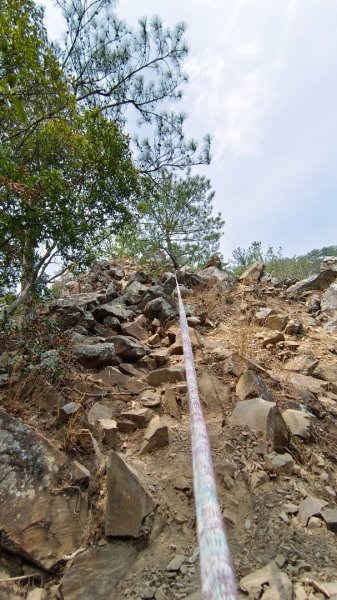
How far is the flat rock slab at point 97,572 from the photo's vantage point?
4.89 ft

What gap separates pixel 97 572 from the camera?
156 centimetres

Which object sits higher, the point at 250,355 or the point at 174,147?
the point at 174,147

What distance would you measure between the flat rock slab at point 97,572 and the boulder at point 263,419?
3.71 ft

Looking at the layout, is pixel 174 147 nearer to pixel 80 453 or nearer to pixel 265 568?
pixel 80 453

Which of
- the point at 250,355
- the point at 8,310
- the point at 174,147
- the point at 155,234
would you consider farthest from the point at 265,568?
the point at 155,234

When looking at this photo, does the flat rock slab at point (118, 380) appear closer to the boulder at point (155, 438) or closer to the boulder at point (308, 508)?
the boulder at point (155, 438)

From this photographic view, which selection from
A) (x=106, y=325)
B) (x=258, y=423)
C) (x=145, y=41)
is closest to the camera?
(x=258, y=423)

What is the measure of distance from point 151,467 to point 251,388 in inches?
42.2

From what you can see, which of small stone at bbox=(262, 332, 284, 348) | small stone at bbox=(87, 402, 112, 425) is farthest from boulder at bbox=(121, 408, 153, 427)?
small stone at bbox=(262, 332, 284, 348)

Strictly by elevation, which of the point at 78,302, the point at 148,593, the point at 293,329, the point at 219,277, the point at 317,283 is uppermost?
the point at 219,277

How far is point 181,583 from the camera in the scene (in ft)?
4.80

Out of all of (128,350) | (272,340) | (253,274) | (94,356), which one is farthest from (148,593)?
(253,274)

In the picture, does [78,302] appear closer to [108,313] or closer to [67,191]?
[108,313]

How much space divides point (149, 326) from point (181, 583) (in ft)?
12.1
